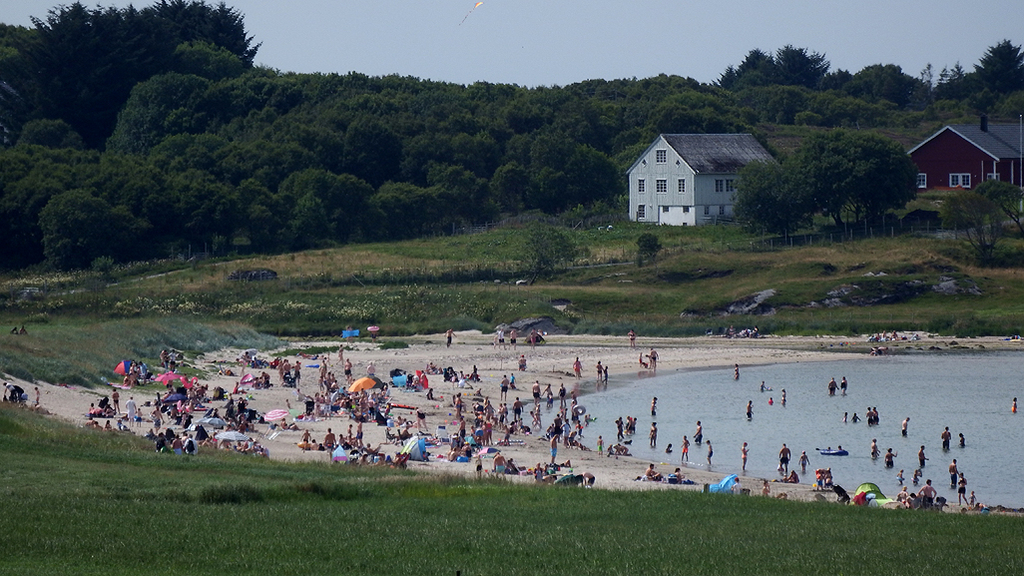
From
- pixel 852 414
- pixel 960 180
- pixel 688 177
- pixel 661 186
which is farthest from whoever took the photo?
pixel 661 186

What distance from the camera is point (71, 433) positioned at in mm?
24703

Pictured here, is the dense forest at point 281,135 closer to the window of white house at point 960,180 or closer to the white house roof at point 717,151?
the white house roof at point 717,151

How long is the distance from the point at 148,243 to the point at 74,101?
35.9 m

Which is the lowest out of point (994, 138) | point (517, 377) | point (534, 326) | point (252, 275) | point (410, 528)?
point (410, 528)

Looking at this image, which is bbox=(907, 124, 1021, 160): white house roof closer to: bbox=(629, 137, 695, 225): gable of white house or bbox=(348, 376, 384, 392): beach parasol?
bbox=(629, 137, 695, 225): gable of white house

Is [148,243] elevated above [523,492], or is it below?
above

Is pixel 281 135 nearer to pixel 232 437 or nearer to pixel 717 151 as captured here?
pixel 717 151

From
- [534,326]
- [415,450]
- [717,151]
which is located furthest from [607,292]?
[415,450]

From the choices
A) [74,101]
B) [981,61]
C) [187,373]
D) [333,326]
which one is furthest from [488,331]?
[981,61]

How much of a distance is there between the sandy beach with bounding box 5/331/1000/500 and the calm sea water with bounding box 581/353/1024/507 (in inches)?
40.8

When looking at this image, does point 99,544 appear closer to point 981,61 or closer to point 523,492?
point 523,492

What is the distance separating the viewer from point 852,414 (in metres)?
37.2

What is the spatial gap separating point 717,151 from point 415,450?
52.5 meters

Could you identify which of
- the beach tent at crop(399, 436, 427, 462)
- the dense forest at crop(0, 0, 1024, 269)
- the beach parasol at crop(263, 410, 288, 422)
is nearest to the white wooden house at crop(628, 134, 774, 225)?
the dense forest at crop(0, 0, 1024, 269)
